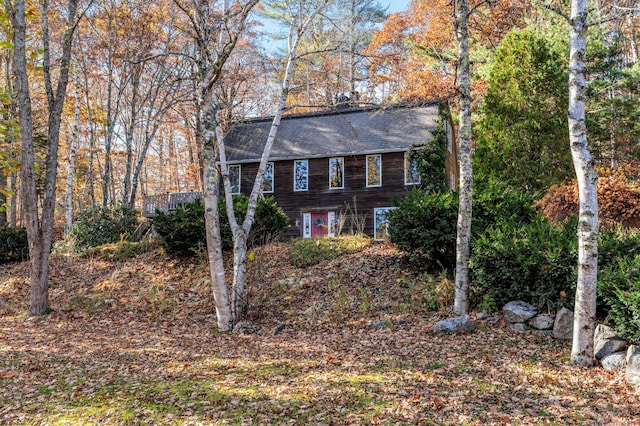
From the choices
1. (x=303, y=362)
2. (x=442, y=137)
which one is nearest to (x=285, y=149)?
(x=442, y=137)

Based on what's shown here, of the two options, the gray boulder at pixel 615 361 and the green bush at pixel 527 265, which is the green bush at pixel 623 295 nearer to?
the gray boulder at pixel 615 361

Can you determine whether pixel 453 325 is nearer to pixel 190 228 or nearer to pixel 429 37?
pixel 190 228

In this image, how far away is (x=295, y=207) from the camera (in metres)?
22.1

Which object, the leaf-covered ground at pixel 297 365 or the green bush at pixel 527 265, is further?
the green bush at pixel 527 265

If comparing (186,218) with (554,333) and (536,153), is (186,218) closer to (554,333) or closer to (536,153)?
(554,333)

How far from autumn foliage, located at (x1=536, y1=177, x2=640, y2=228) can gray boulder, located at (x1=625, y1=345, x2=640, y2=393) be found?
786cm

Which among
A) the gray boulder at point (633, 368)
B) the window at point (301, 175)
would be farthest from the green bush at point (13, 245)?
the gray boulder at point (633, 368)

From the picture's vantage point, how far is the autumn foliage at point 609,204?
43.0ft

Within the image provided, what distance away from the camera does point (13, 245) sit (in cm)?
1750

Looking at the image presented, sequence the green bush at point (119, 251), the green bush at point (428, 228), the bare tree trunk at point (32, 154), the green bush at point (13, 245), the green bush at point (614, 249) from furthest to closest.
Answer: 1. the green bush at point (13, 245)
2. the green bush at point (119, 251)
3. the bare tree trunk at point (32, 154)
4. the green bush at point (428, 228)
5. the green bush at point (614, 249)

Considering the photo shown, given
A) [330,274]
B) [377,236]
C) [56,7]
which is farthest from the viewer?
[377,236]

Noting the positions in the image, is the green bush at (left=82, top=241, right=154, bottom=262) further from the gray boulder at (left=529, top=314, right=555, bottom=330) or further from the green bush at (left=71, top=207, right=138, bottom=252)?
the gray boulder at (left=529, top=314, right=555, bottom=330)

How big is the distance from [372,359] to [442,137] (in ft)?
47.7

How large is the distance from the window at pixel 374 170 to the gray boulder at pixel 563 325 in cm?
1400
